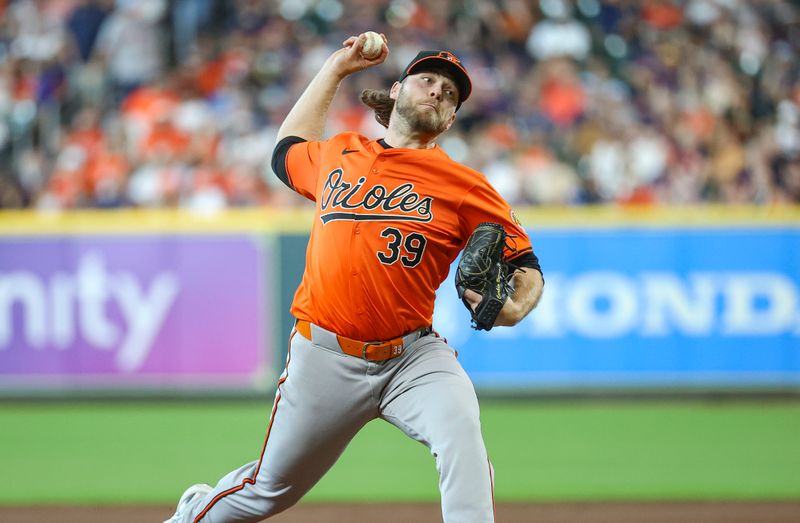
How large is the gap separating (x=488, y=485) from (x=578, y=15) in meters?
10.7

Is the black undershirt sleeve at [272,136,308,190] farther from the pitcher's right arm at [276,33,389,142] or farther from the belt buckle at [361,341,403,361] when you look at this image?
the belt buckle at [361,341,403,361]

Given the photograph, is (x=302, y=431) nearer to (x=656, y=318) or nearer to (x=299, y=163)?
(x=299, y=163)

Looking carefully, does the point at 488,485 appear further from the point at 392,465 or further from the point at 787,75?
the point at 787,75

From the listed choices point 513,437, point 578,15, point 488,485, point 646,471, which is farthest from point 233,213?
point 488,485

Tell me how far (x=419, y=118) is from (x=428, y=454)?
172 inches

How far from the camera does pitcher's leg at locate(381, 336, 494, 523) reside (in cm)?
375

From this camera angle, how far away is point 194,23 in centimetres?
1348

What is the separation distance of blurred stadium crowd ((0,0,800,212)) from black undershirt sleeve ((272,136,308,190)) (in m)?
6.27

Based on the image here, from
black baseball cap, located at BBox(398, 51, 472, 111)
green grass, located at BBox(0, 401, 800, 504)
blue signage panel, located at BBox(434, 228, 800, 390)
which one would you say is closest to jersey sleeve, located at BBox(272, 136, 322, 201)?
black baseball cap, located at BBox(398, 51, 472, 111)

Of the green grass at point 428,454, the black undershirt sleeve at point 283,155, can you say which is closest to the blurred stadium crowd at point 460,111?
the green grass at point 428,454

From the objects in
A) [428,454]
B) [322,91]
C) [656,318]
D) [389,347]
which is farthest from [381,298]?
[656,318]

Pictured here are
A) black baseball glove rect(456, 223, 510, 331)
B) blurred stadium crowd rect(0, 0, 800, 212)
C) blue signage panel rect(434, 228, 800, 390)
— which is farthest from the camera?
blurred stadium crowd rect(0, 0, 800, 212)

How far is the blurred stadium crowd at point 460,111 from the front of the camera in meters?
11.4

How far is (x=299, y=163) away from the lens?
14.9 ft
